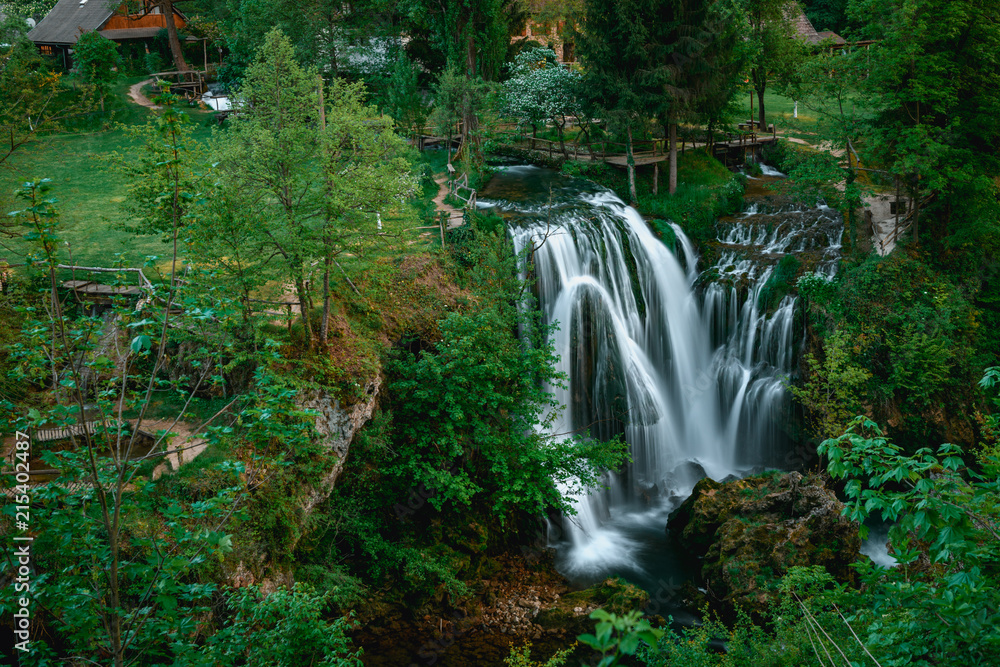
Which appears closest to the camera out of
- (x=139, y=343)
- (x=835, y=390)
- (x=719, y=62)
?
(x=139, y=343)

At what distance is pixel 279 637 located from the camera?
7949 mm

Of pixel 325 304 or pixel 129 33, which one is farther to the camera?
pixel 129 33

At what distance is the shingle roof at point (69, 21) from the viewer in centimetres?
3716

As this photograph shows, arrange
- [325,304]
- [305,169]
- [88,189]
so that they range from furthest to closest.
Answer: [88,189] → [325,304] → [305,169]

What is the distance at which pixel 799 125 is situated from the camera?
36.5 meters

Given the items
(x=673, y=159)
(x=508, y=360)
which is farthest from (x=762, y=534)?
(x=673, y=159)

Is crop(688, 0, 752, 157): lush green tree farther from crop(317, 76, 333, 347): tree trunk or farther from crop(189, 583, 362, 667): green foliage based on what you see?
crop(189, 583, 362, 667): green foliage

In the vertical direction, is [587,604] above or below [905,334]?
below

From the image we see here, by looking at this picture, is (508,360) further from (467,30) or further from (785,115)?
(785,115)

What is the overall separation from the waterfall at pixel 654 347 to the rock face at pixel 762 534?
1.69 meters

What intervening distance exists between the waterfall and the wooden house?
2748 centimetres

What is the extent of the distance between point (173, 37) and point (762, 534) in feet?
118

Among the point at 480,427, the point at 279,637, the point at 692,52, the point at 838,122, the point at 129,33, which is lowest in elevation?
the point at 480,427

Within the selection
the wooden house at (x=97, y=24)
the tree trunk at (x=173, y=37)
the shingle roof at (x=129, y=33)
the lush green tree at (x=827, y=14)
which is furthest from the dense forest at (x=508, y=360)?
the lush green tree at (x=827, y=14)
